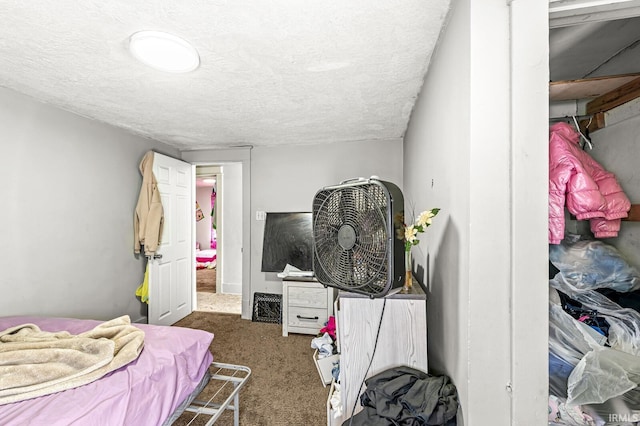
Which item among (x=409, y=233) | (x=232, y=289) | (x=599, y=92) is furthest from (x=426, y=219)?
(x=232, y=289)

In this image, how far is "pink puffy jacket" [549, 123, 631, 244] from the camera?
1.06 meters

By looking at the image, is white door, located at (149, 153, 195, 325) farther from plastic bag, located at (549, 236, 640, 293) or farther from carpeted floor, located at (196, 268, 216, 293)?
plastic bag, located at (549, 236, 640, 293)

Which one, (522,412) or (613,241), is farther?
(613,241)

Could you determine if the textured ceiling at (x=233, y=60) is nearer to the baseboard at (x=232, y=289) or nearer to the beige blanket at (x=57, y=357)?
the beige blanket at (x=57, y=357)

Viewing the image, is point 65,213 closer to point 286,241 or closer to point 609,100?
point 286,241

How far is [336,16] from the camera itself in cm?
112

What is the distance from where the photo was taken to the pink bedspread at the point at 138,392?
919 mm

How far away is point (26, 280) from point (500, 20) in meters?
3.19

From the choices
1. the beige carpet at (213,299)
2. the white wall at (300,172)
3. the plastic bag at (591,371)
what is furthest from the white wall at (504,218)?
the beige carpet at (213,299)

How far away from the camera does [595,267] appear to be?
1.14 m

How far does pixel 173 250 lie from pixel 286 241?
1.37 m

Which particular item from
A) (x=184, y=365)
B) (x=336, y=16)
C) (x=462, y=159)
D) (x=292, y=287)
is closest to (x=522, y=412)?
(x=462, y=159)

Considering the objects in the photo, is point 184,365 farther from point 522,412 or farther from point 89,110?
point 89,110

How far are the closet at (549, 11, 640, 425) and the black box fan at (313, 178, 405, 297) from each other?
28.8 inches
